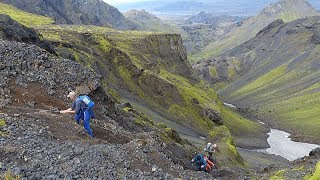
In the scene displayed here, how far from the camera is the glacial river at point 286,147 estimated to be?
117938 millimetres

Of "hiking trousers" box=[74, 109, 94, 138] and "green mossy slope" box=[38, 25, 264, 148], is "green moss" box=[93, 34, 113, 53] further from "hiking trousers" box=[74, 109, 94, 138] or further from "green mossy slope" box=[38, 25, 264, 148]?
"hiking trousers" box=[74, 109, 94, 138]

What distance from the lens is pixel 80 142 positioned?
80.2 ft

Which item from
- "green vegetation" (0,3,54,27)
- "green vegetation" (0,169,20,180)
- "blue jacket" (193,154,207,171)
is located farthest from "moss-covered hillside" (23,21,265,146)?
"green vegetation" (0,169,20,180)

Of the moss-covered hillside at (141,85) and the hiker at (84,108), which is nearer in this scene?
the hiker at (84,108)

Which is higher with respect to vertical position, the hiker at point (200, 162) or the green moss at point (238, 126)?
the hiker at point (200, 162)

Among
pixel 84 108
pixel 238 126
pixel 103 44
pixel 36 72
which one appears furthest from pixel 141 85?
pixel 84 108

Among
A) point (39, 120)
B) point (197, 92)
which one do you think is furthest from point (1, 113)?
point (197, 92)

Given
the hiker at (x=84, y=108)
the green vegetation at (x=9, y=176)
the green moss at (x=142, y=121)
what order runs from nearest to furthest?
1. the green vegetation at (x=9, y=176)
2. the hiker at (x=84, y=108)
3. the green moss at (x=142, y=121)

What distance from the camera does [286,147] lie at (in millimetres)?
128250

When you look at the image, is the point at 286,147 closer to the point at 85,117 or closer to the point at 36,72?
the point at 36,72

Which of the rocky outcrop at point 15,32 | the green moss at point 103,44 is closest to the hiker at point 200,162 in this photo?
the rocky outcrop at point 15,32

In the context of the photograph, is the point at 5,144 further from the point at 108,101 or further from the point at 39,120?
the point at 108,101

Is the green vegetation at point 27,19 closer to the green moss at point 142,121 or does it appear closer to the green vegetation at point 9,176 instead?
the green moss at point 142,121

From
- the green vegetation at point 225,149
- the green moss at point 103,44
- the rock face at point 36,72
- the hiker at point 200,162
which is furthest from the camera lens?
the green moss at point 103,44
